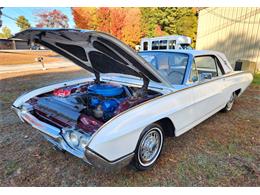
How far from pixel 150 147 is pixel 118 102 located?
70 cm

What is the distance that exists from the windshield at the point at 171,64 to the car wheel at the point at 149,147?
2.80ft

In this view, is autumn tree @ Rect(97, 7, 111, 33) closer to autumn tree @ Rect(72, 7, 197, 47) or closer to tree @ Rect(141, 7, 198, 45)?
autumn tree @ Rect(72, 7, 197, 47)

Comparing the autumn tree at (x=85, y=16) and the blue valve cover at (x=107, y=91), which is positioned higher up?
the autumn tree at (x=85, y=16)

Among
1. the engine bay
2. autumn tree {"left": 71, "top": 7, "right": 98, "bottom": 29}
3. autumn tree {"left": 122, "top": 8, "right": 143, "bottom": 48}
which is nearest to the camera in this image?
the engine bay

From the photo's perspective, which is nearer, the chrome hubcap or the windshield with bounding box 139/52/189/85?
the chrome hubcap

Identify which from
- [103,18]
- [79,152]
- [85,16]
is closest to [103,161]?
[79,152]

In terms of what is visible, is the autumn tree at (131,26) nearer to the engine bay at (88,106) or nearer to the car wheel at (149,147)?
the engine bay at (88,106)

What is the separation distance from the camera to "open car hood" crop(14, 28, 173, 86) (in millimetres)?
1801

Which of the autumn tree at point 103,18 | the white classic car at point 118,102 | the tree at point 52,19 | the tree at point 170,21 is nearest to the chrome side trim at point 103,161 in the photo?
the white classic car at point 118,102

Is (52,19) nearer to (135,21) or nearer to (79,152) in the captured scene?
(135,21)

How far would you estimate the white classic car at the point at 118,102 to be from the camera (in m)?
1.74

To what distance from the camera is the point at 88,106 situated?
235cm

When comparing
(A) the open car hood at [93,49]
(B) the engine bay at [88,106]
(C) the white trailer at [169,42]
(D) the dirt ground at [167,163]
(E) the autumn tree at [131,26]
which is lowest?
(D) the dirt ground at [167,163]

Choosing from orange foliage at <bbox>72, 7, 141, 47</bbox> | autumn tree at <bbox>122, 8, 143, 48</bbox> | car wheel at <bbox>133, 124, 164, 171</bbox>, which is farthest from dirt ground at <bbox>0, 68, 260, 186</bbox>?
autumn tree at <bbox>122, 8, 143, 48</bbox>
